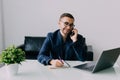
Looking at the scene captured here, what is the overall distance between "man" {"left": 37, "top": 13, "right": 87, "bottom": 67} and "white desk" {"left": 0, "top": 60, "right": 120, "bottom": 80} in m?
0.41

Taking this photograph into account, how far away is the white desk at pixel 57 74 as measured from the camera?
1736 millimetres

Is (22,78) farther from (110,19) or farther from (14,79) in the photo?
(110,19)

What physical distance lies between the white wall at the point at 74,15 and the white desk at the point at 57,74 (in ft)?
6.15

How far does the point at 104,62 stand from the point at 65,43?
68 cm

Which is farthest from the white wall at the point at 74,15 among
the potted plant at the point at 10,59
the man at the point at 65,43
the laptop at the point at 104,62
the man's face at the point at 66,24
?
the potted plant at the point at 10,59

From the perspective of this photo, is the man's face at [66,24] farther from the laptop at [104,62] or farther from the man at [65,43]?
the laptop at [104,62]

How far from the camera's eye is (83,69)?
77.2 inches

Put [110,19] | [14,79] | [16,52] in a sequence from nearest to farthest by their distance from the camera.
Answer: [14,79] → [16,52] → [110,19]

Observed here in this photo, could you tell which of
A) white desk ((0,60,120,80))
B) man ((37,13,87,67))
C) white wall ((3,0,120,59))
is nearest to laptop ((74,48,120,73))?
white desk ((0,60,120,80))

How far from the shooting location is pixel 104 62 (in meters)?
1.93

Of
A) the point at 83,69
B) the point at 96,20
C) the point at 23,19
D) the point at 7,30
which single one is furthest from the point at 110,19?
the point at 83,69

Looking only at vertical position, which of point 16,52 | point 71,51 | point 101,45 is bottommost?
point 101,45

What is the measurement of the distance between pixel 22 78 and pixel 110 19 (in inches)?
97.2

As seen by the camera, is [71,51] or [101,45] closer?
[71,51]
